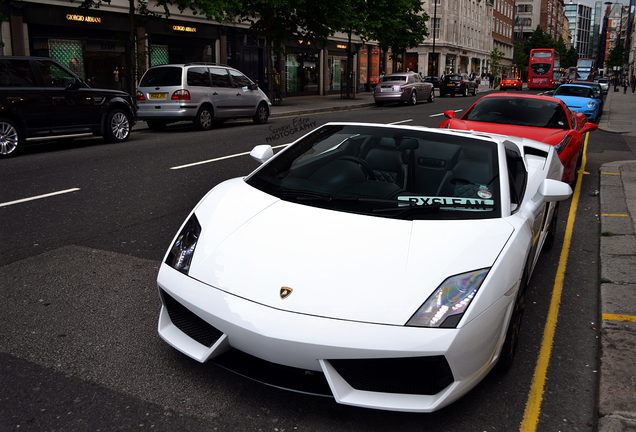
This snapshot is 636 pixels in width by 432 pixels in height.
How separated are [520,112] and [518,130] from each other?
2.23ft

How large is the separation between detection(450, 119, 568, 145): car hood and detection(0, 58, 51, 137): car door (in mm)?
7865

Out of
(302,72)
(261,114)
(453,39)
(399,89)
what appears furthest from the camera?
(453,39)

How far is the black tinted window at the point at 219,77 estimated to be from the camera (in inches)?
694

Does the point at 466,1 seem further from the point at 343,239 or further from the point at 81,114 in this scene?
the point at 343,239

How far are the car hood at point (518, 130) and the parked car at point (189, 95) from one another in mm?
9270

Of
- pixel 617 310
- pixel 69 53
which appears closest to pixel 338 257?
pixel 617 310

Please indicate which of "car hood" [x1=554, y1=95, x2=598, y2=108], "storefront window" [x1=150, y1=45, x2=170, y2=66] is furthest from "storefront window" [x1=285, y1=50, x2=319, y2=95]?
"car hood" [x1=554, y1=95, x2=598, y2=108]

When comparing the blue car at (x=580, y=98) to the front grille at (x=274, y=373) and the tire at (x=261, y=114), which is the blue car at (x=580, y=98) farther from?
the front grille at (x=274, y=373)

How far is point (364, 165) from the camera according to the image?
3.99 meters

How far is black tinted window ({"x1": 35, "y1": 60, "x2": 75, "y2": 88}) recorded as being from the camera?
11883 millimetres

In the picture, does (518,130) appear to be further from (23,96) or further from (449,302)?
(23,96)

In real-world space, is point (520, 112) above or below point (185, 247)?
above

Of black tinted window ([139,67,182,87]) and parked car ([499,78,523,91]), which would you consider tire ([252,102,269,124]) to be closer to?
black tinted window ([139,67,182,87])

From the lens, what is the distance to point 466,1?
8300cm
